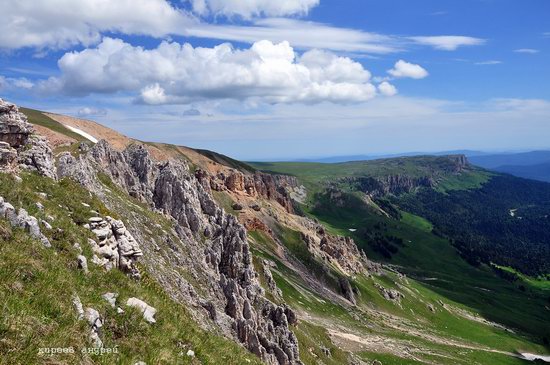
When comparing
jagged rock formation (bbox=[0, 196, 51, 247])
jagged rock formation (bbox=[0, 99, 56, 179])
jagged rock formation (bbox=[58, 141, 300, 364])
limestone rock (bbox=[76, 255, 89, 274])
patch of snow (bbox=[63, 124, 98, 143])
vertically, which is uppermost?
patch of snow (bbox=[63, 124, 98, 143])

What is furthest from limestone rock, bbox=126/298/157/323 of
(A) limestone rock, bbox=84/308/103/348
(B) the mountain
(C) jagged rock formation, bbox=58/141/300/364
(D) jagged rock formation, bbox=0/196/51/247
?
(C) jagged rock formation, bbox=58/141/300/364

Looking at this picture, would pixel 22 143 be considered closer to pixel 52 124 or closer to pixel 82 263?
pixel 82 263

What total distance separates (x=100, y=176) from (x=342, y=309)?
79.0m

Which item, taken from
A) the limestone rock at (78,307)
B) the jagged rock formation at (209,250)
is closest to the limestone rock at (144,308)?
the limestone rock at (78,307)

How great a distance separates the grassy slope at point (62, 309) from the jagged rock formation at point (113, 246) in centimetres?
129

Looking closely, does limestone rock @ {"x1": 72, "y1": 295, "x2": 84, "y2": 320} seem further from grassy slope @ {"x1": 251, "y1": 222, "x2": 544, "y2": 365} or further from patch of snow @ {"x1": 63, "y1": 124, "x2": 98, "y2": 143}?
patch of snow @ {"x1": 63, "y1": 124, "x2": 98, "y2": 143}

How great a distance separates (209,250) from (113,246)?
44420 mm

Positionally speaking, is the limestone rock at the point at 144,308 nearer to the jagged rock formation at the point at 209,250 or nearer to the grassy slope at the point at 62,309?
the grassy slope at the point at 62,309

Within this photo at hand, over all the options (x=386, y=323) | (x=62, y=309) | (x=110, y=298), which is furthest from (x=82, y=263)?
(x=386, y=323)

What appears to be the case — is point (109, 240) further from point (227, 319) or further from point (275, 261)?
point (275, 261)

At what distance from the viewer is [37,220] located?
21.0 m

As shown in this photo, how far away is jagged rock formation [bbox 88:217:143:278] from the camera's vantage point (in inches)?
966

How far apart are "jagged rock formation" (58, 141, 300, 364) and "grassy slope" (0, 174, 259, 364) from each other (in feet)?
63.3

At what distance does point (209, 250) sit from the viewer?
70.2m
